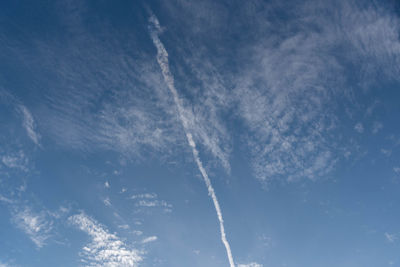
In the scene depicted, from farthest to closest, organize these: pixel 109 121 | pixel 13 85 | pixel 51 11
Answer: pixel 109 121, pixel 13 85, pixel 51 11

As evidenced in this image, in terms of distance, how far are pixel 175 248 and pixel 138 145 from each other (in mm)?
13071

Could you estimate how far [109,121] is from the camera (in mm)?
12906

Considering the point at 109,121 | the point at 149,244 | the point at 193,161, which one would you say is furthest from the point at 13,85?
the point at 149,244

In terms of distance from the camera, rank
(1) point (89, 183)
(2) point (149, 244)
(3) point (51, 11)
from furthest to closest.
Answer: (2) point (149, 244)
(1) point (89, 183)
(3) point (51, 11)

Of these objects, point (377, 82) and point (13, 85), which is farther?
point (13, 85)

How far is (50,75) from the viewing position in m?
11.2

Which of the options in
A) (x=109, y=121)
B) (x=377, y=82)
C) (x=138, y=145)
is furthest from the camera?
(x=138, y=145)

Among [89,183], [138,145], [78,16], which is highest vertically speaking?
[78,16]

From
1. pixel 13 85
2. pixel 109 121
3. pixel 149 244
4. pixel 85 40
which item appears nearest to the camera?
pixel 85 40

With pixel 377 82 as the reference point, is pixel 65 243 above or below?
below

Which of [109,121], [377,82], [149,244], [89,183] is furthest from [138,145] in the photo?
[377,82]

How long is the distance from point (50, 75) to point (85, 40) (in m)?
3.11

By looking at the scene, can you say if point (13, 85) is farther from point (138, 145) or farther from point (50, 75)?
point (138, 145)

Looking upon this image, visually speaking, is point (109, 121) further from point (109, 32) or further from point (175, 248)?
point (175, 248)
